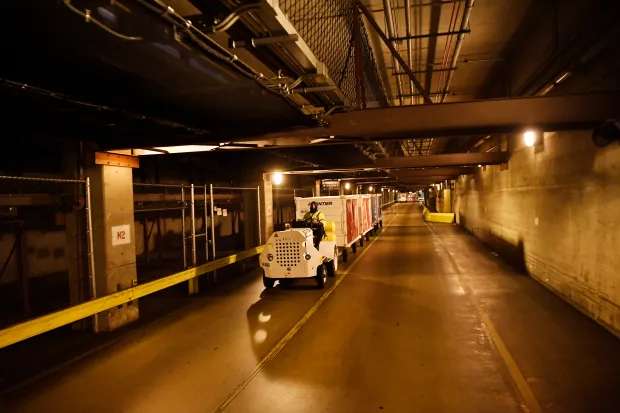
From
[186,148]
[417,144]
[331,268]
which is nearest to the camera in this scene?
[186,148]

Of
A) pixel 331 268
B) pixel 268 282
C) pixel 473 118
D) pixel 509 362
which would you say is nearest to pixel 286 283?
pixel 268 282

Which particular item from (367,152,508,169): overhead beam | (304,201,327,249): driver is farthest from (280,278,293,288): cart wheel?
(367,152,508,169): overhead beam

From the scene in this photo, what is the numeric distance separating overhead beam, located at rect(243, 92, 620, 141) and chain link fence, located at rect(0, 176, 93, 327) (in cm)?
406

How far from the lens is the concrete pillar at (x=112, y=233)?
7773 mm

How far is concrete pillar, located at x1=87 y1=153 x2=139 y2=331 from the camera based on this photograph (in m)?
7.77

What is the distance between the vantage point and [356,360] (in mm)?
5938

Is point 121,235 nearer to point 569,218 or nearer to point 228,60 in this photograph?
point 228,60

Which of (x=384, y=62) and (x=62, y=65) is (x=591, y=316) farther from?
(x=62, y=65)

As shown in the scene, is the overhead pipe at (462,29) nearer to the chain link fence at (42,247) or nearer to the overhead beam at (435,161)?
the overhead beam at (435,161)

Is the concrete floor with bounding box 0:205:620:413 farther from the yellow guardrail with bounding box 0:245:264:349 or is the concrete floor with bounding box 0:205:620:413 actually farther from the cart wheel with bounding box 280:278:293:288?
the cart wheel with bounding box 280:278:293:288

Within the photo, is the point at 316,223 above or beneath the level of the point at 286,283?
above

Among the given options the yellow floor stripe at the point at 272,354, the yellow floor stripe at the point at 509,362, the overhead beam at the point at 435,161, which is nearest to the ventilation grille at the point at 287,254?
the yellow floor stripe at the point at 272,354

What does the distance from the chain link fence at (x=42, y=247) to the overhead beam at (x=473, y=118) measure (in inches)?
160

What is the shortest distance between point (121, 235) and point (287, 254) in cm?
389
